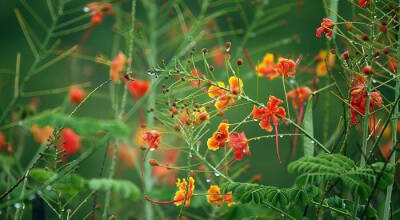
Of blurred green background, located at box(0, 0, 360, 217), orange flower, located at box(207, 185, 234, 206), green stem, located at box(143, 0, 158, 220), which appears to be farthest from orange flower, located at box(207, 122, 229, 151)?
blurred green background, located at box(0, 0, 360, 217)

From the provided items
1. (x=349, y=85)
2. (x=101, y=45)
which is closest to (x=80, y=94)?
(x=349, y=85)

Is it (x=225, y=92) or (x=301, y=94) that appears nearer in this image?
(x=225, y=92)

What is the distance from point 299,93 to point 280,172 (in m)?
3.11

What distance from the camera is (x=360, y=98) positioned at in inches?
101

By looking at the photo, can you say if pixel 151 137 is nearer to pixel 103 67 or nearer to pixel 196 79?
pixel 196 79

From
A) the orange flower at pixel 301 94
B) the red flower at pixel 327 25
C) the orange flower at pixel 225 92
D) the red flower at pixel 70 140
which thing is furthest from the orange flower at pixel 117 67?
the red flower at pixel 327 25

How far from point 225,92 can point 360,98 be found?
0.49 m

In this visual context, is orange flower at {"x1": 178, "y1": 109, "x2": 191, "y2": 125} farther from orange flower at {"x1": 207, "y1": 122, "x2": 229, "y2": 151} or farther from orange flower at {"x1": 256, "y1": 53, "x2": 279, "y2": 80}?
orange flower at {"x1": 256, "y1": 53, "x2": 279, "y2": 80}

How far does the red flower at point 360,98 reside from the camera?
248 centimetres

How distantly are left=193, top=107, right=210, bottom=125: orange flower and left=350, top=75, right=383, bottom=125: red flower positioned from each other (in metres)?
0.51

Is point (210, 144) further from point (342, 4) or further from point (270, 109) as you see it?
point (342, 4)

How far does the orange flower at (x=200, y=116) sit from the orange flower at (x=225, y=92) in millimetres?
51

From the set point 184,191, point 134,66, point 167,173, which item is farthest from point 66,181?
point 134,66

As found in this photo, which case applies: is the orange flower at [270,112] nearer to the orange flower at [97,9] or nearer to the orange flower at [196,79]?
the orange flower at [196,79]
